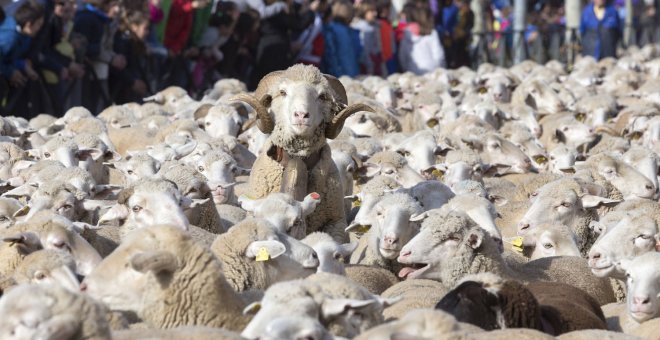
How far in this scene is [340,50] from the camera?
19922 millimetres

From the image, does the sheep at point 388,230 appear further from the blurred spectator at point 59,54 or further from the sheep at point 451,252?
the blurred spectator at point 59,54

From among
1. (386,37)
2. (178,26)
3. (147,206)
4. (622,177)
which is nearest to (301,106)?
Answer: (147,206)

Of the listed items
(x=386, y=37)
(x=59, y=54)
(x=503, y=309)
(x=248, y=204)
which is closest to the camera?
(x=503, y=309)

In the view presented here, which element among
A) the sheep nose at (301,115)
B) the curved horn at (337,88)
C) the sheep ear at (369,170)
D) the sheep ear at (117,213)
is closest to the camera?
the sheep ear at (117,213)

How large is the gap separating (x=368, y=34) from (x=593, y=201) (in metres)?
13.0

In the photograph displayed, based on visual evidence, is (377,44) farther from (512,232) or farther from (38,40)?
(512,232)

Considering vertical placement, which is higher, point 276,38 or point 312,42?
point 276,38

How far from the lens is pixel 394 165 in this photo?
9570 millimetres

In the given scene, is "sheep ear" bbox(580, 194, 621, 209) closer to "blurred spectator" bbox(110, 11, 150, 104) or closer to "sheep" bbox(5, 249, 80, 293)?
"sheep" bbox(5, 249, 80, 293)

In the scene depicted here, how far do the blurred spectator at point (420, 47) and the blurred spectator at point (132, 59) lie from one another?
6440 mm

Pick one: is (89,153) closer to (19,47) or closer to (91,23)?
(19,47)

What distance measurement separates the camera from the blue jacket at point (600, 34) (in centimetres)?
2692

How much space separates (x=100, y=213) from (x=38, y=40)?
6.91 metres

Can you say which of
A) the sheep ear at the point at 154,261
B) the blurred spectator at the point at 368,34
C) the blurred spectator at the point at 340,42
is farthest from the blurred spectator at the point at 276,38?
the sheep ear at the point at 154,261
